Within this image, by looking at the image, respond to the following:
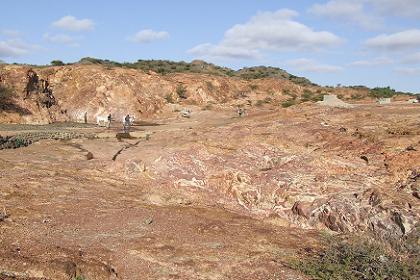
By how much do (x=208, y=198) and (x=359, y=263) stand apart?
800cm

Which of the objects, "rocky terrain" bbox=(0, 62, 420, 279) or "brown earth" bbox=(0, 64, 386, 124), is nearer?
"rocky terrain" bbox=(0, 62, 420, 279)

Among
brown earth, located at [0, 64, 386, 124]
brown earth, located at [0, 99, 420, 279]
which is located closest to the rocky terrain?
brown earth, located at [0, 99, 420, 279]

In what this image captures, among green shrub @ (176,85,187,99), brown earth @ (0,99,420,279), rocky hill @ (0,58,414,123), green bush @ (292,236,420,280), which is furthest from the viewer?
green shrub @ (176,85,187,99)

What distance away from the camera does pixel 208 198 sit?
17.5 metres

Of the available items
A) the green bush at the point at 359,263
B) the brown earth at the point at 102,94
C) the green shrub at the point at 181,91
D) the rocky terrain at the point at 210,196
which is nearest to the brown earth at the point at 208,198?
the rocky terrain at the point at 210,196

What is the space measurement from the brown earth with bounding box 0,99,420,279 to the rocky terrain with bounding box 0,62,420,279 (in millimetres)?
45

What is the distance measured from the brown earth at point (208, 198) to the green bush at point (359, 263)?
2.00 ft

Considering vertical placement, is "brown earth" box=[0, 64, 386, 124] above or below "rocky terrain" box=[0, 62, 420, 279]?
above

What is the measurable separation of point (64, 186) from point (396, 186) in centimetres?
1147

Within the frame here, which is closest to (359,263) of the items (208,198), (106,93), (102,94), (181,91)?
(208,198)

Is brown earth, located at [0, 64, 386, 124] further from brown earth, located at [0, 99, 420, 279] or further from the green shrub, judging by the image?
brown earth, located at [0, 99, 420, 279]

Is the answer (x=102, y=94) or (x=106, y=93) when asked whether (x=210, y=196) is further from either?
(x=106, y=93)

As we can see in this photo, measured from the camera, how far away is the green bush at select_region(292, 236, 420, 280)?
9.73m

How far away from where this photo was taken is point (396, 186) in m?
15.8
